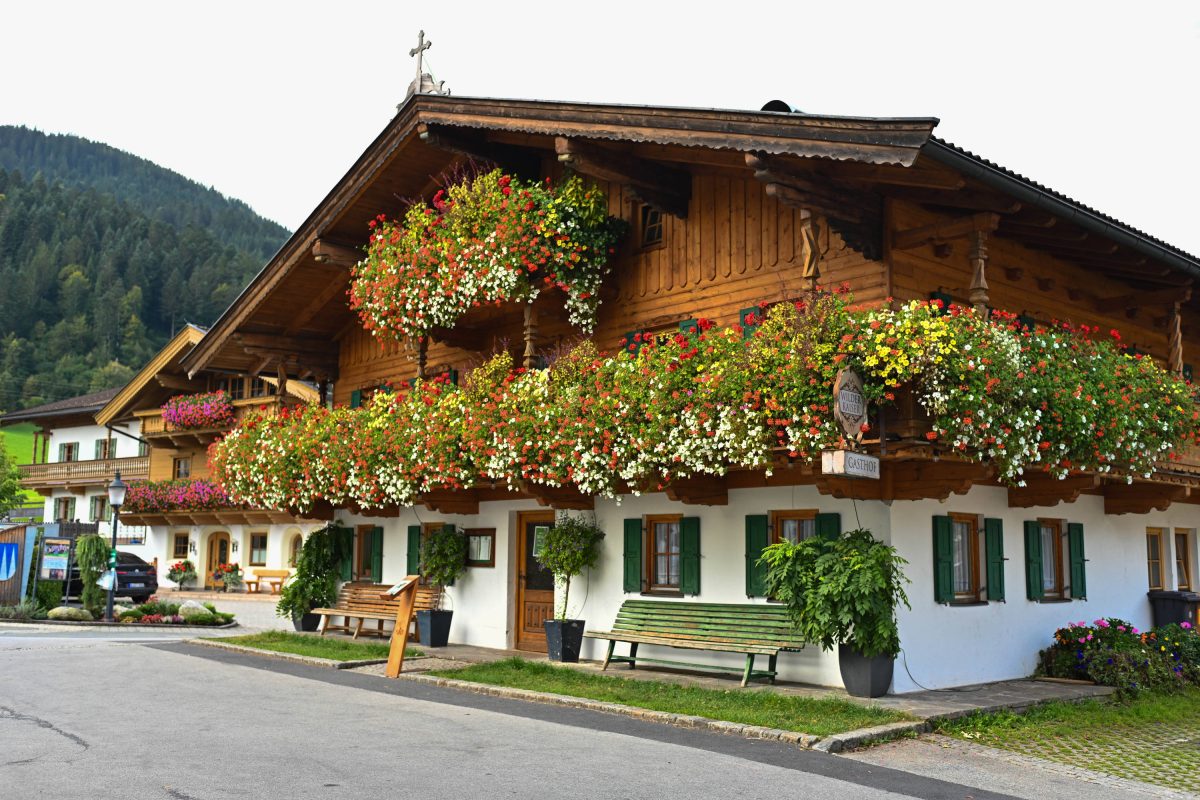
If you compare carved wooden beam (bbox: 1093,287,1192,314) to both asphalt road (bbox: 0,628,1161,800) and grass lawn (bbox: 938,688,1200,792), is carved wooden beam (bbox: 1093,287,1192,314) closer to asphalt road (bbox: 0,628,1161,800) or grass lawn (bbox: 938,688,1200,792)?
grass lawn (bbox: 938,688,1200,792)

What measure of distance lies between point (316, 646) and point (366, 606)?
6.16 ft

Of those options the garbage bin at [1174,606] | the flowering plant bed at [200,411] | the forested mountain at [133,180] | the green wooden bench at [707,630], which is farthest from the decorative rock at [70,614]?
the forested mountain at [133,180]

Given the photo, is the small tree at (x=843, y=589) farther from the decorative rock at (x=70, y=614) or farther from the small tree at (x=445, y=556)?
the decorative rock at (x=70, y=614)

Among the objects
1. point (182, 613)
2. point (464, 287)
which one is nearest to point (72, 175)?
point (182, 613)

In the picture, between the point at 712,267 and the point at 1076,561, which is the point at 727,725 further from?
the point at 1076,561

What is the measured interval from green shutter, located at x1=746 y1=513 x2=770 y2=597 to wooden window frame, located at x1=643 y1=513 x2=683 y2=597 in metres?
1.18

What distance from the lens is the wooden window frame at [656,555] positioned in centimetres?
1555

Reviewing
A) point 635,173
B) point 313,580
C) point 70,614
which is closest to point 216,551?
point 70,614

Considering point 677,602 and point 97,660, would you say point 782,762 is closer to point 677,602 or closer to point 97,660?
point 677,602

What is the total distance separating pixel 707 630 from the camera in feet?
47.5

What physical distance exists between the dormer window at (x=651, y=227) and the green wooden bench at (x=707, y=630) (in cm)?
502

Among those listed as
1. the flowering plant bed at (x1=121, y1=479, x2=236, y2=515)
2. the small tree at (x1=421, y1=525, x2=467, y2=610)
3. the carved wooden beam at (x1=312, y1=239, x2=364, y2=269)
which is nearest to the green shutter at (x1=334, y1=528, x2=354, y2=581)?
the small tree at (x1=421, y1=525, x2=467, y2=610)

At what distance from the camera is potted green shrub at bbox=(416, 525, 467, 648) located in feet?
61.2

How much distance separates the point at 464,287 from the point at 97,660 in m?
7.54
